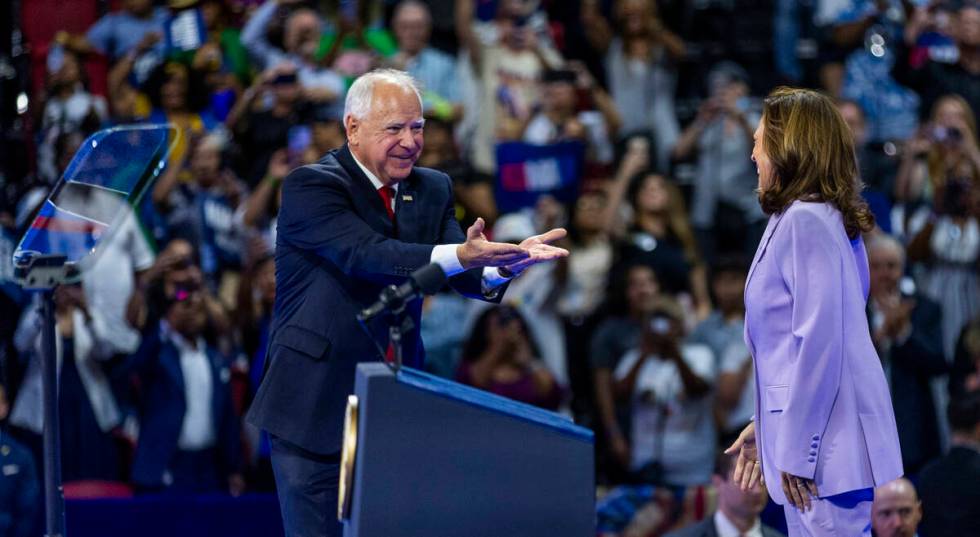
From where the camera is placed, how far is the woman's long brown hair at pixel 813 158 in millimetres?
3312

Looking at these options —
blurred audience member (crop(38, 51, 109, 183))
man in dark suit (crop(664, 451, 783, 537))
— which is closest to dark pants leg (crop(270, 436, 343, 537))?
man in dark suit (crop(664, 451, 783, 537))

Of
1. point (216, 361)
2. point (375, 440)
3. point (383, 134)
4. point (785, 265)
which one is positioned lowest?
point (216, 361)

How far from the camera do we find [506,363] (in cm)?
697

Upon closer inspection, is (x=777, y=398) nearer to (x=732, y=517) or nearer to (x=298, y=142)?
(x=732, y=517)

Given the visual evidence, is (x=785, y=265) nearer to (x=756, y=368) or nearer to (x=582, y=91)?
(x=756, y=368)

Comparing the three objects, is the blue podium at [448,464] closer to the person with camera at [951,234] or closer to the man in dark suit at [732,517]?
the man in dark suit at [732,517]

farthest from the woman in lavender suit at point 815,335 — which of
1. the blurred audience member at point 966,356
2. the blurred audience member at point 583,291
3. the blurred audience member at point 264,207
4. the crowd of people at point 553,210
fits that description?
the blurred audience member at point 264,207

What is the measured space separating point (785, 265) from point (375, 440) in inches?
38.8

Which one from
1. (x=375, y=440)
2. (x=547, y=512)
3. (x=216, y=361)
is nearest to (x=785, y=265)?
(x=547, y=512)

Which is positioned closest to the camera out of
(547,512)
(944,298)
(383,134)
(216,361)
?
(547,512)

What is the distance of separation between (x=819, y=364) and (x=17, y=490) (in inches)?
147

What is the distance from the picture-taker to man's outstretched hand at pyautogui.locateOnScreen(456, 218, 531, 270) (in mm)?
3393

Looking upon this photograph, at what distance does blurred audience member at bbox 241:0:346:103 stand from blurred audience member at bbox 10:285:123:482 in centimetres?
187

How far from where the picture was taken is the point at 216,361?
265 inches
